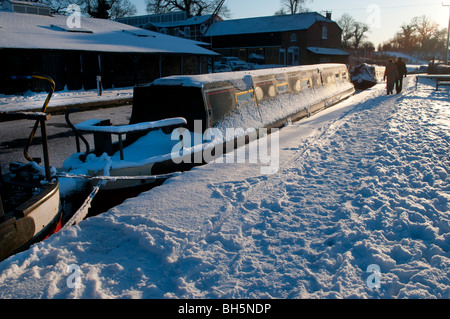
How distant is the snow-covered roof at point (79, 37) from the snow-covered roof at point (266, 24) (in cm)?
2146

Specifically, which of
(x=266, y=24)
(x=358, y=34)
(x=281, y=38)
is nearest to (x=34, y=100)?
(x=281, y=38)

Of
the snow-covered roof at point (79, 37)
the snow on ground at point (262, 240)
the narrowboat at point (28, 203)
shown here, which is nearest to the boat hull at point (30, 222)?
the narrowboat at point (28, 203)

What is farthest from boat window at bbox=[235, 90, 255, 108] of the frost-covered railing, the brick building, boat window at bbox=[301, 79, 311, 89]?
the brick building

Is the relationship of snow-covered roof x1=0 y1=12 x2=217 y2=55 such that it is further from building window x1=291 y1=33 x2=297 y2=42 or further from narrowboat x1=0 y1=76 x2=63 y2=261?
building window x1=291 y1=33 x2=297 y2=42

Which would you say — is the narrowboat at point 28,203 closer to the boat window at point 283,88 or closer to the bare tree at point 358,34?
the boat window at point 283,88

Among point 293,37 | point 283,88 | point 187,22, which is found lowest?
point 283,88

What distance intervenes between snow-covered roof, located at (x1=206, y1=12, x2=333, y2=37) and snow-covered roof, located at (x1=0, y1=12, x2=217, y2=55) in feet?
70.4

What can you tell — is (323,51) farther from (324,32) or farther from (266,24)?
(266,24)

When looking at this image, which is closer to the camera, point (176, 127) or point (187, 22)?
point (176, 127)

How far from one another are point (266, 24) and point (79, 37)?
31686mm

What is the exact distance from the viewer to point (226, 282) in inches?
112

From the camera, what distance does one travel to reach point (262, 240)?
3510 mm
